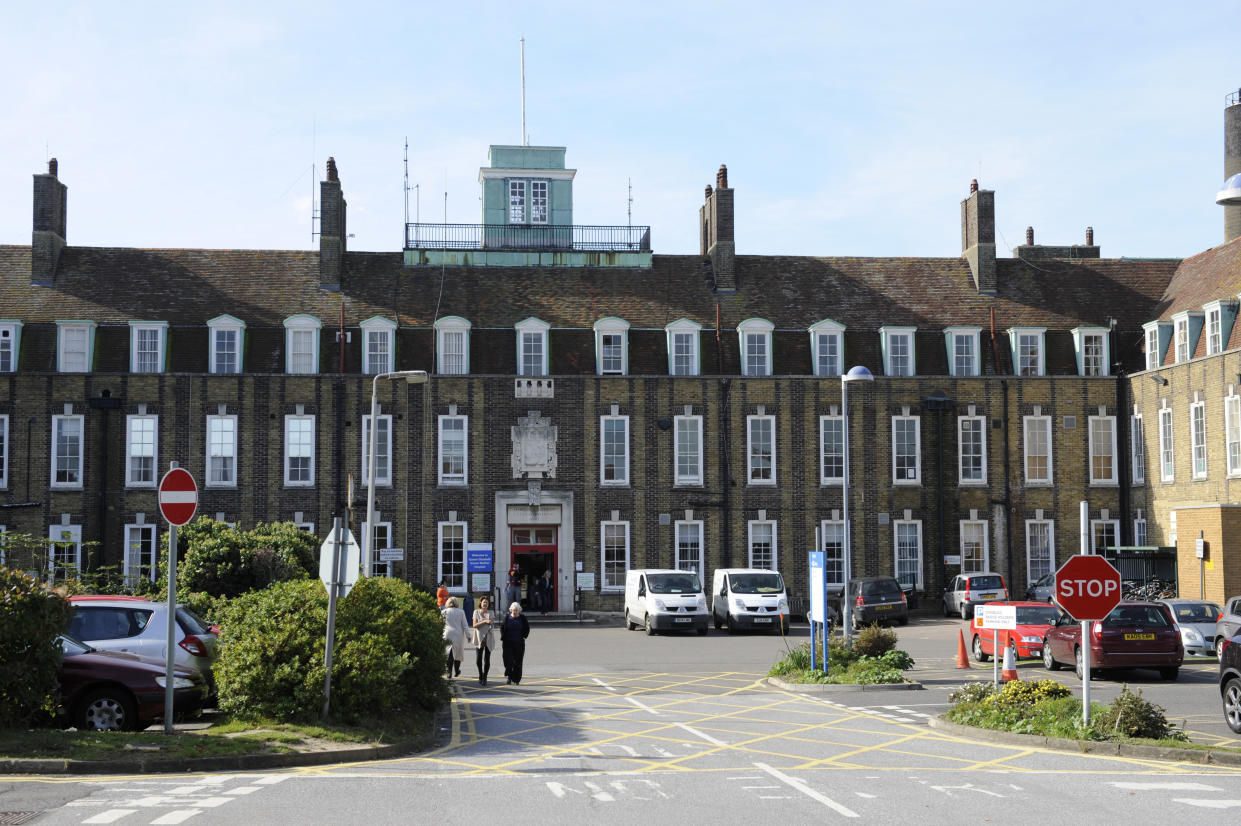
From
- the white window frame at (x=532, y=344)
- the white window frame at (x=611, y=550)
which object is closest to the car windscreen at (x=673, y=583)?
the white window frame at (x=611, y=550)

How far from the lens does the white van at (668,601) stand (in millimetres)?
37312

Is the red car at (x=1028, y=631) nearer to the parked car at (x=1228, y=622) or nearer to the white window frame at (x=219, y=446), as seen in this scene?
the parked car at (x=1228, y=622)

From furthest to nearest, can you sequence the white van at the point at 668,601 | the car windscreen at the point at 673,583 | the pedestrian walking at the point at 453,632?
the car windscreen at the point at 673,583 → the white van at the point at 668,601 → the pedestrian walking at the point at 453,632

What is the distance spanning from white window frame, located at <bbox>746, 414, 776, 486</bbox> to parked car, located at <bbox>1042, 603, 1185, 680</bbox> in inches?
810

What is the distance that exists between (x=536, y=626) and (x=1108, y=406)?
20746mm

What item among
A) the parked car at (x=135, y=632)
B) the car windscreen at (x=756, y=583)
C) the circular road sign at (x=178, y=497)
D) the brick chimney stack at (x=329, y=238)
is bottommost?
the car windscreen at (x=756, y=583)

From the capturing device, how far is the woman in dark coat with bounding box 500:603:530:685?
24625 millimetres

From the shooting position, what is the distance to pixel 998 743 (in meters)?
16.6

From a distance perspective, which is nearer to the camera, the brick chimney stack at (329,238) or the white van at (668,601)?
the white van at (668,601)

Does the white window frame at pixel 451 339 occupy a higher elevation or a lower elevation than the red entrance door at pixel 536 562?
higher

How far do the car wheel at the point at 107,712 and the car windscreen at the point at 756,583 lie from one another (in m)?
24.0

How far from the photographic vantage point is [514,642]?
24641 millimetres

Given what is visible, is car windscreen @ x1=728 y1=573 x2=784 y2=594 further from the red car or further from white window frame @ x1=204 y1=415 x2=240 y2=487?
white window frame @ x1=204 y1=415 x2=240 y2=487

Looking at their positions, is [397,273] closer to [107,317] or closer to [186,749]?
[107,317]
